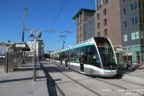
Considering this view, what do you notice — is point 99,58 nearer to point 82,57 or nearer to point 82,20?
point 82,57

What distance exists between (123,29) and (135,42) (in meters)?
5.19

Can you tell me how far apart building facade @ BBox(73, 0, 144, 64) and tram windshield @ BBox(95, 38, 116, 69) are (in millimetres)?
11396

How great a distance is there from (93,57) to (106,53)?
1.06 meters

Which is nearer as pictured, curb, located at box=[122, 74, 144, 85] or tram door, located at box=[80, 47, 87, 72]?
curb, located at box=[122, 74, 144, 85]

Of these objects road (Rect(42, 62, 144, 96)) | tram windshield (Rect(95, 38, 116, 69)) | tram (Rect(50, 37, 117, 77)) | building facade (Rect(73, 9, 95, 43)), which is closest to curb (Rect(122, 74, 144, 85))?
road (Rect(42, 62, 144, 96))

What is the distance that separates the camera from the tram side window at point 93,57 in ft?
35.5

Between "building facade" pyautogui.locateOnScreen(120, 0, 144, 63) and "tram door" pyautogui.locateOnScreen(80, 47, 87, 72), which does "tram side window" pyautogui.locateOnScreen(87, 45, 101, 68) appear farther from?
"building facade" pyautogui.locateOnScreen(120, 0, 144, 63)

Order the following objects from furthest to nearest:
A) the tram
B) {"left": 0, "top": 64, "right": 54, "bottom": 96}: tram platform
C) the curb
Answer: the tram < the curb < {"left": 0, "top": 64, "right": 54, "bottom": 96}: tram platform

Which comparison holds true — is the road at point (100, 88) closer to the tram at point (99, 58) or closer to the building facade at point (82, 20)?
the tram at point (99, 58)

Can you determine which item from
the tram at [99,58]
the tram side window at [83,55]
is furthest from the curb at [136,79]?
the tram side window at [83,55]

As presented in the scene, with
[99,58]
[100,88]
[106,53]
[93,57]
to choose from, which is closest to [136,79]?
[106,53]

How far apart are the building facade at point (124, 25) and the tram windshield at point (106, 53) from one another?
37.4 ft

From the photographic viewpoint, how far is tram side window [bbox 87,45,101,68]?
426 inches

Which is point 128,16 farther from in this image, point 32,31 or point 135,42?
point 32,31
